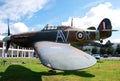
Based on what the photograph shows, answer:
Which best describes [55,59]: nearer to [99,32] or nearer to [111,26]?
[99,32]

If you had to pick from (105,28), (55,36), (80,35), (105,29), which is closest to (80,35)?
(80,35)

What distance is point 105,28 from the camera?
2134 cm

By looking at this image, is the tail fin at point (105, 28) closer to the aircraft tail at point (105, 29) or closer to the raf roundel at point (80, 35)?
the aircraft tail at point (105, 29)

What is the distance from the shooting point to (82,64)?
9.77m

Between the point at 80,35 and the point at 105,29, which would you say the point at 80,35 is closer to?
the point at 80,35

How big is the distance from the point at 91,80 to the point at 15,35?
27.0 feet

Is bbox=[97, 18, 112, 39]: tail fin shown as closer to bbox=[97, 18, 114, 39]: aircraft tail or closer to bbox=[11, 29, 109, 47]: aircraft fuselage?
bbox=[97, 18, 114, 39]: aircraft tail

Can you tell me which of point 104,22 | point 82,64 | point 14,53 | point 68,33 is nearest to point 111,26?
point 104,22

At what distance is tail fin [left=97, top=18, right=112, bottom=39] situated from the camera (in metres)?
20.4

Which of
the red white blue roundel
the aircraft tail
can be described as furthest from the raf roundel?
the aircraft tail

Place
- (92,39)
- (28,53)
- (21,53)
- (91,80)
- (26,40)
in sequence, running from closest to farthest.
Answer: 1. (91,80)
2. (26,40)
3. (92,39)
4. (21,53)
5. (28,53)

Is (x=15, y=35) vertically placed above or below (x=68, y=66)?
above

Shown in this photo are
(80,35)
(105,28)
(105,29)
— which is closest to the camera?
(80,35)

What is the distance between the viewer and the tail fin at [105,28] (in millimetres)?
20445
